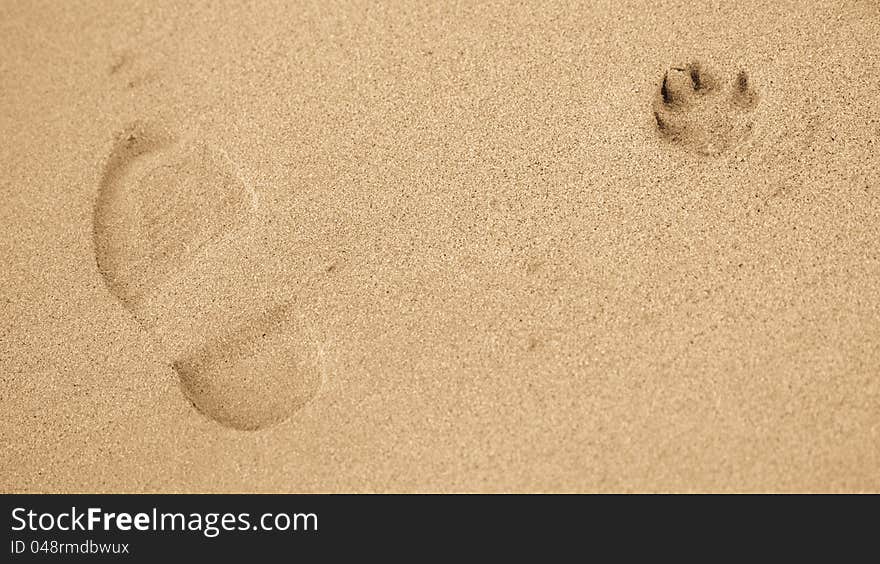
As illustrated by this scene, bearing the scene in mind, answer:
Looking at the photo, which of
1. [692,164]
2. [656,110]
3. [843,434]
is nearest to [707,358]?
[843,434]

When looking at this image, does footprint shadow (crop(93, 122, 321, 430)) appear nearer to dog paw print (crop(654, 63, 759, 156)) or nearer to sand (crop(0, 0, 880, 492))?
sand (crop(0, 0, 880, 492))

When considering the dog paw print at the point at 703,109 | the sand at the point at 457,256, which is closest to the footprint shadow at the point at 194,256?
the sand at the point at 457,256

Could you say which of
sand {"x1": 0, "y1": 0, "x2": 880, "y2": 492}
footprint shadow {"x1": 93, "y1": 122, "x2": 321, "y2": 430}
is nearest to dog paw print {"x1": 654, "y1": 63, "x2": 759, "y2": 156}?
sand {"x1": 0, "y1": 0, "x2": 880, "y2": 492}

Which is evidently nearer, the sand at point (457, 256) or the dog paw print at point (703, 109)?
the sand at point (457, 256)

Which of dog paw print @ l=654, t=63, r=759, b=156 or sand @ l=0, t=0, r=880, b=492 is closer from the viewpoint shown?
sand @ l=0, t=0, r=880, b=492

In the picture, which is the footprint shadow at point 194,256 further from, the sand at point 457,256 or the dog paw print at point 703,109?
the dog paw print at point 703,109
